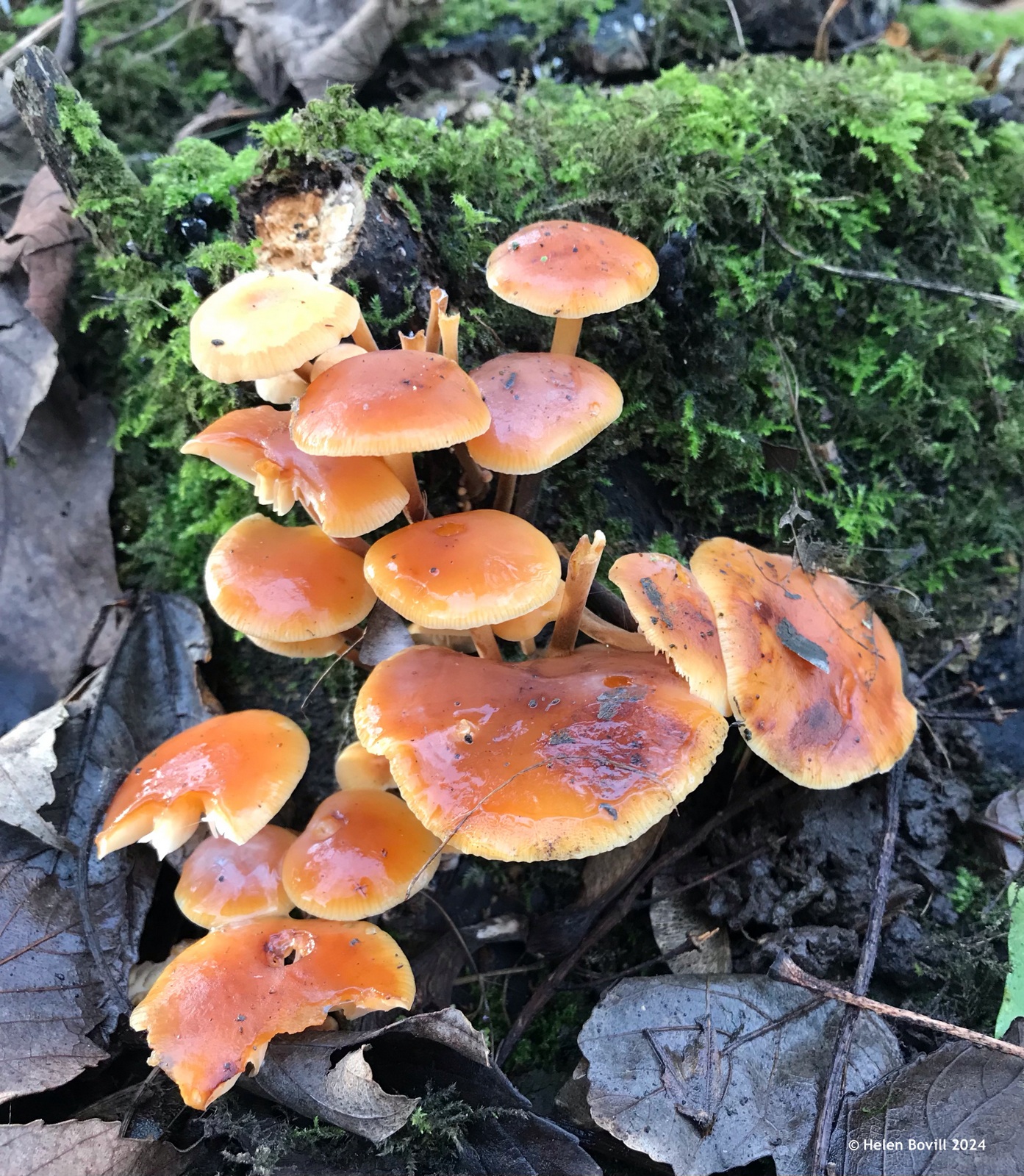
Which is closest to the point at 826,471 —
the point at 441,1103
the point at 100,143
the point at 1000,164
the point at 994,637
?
the point at 994,637

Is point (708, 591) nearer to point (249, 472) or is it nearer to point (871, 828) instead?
point (871, 828)

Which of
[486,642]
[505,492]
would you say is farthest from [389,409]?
[486,642]

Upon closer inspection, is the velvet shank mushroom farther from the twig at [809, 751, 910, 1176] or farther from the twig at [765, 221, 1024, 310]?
the twig at [809, 751, 910, 1176]

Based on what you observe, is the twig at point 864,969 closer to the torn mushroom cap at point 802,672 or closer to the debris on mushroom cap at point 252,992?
the torn mushroom cap at point 802,672

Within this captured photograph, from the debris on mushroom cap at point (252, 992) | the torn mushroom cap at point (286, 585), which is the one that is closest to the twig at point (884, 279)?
the torn mushroom cap at point (286, 585)

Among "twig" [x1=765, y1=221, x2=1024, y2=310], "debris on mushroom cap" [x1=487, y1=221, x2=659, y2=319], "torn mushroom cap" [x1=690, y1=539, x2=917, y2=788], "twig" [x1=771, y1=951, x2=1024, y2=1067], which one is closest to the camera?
"twig" [x1=771, y1=951, x2=1024, y2=1067]

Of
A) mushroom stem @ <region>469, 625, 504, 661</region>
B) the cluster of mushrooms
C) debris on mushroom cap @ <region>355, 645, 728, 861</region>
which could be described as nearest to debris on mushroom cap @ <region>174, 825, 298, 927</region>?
the cluster of mushrooms
